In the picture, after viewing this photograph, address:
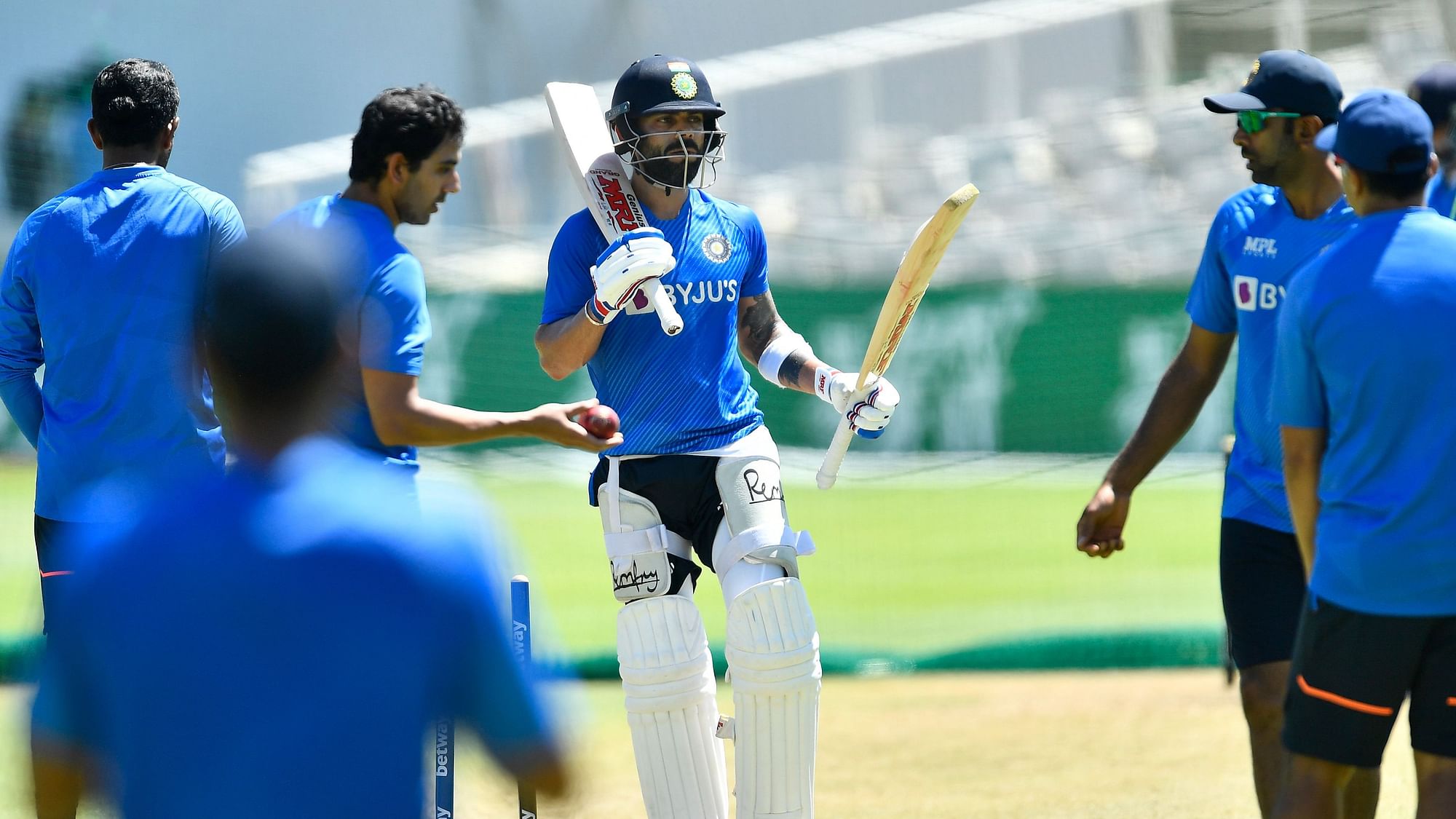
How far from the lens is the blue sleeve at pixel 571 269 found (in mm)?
4047

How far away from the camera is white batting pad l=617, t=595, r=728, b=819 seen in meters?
3.93

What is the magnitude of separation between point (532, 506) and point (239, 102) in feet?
20.9

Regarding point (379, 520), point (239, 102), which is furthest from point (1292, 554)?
point (239, 102)

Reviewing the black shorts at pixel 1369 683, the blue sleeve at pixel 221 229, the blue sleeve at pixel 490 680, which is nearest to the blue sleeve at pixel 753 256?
the blue sleeve at pixel 221 229

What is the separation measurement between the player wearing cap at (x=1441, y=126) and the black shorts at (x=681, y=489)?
2.06m

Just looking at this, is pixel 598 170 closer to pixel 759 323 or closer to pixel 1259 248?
pixel 759 323

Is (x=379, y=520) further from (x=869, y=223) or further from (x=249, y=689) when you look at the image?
(x=869, y=223)

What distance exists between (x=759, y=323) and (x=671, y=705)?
1.09m

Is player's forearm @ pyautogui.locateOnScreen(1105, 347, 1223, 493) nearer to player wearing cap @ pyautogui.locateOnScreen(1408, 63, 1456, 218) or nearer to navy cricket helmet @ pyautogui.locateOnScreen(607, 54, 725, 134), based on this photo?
player wearing cap @ pyautogui.locateOnScreen(1408, 63, 1456, 218)

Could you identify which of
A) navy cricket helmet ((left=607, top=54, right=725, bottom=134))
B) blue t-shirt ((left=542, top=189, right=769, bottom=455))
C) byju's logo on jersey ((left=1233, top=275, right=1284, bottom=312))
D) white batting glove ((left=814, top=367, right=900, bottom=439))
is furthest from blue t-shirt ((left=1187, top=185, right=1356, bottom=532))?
navy cricket helmet ((left=607, top=54, right=725, bottom=134))

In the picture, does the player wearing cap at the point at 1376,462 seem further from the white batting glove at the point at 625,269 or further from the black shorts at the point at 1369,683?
the white batting glove at the point at 625,269

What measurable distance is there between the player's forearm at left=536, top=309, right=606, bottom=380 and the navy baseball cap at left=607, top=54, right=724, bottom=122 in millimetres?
559

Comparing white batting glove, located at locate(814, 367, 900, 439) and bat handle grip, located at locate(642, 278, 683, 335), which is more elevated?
bat handle grip, located at locate(642, 278, 683, 335)

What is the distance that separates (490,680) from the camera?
176 centimetres
